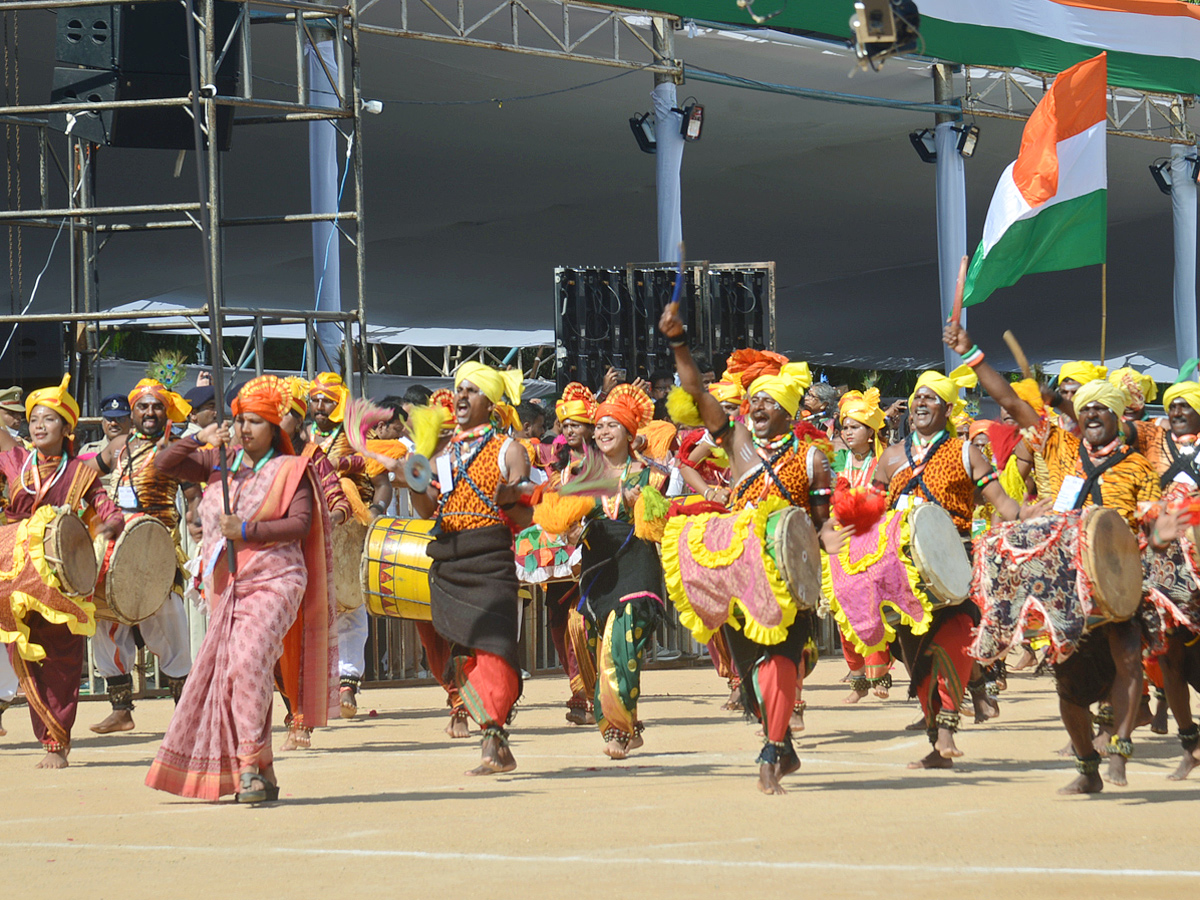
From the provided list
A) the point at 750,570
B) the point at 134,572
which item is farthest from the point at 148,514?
the point at 750,570

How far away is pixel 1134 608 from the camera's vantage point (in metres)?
6.69

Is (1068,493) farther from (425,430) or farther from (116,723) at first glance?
(116,723)

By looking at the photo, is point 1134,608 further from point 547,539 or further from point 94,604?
point 94,604

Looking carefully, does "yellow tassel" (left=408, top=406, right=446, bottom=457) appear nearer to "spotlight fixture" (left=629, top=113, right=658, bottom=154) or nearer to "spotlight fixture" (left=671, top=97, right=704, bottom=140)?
"spotlight fixture" (left=671, top=97, right=704, bottom=140)

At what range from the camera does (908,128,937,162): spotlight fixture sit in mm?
20297

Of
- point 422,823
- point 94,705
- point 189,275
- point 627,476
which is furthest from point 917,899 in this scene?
point 189,275

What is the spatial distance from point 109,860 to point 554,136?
15.4m

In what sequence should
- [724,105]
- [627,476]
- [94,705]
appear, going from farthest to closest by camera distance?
[724,105], [94,705], [627,476]

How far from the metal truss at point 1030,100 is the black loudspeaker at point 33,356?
11048 mm

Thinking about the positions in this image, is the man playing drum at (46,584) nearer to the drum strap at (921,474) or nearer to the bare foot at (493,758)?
the bare foot at (493,758)

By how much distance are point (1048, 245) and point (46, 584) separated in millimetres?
5929

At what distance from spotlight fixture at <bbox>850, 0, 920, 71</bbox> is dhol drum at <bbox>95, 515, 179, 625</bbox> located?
4873 mm

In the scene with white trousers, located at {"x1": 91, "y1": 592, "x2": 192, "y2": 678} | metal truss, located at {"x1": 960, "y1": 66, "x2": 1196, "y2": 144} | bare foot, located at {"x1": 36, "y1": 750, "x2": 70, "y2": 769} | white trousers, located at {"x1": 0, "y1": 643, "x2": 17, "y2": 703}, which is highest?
metal truss, located at {"x1": 960, "y1": 66, "x2": 1196, "y2": 144}

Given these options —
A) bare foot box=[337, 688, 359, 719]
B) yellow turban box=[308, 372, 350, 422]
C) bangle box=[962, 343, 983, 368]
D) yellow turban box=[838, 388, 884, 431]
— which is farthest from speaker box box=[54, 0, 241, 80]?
bangle box=[962, 343, 983, 368]
